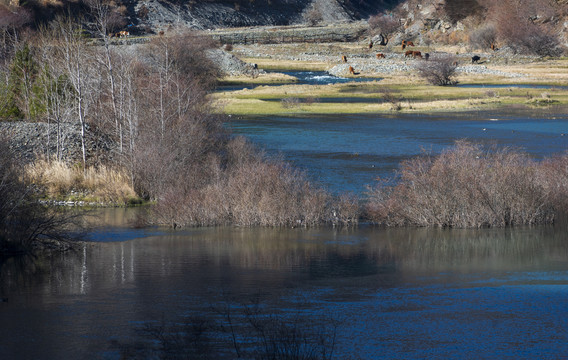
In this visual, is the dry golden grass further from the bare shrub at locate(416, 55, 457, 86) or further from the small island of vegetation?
the bare shrub at locate(416, 55, 457, 86)

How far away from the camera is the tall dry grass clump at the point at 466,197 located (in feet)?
71.4

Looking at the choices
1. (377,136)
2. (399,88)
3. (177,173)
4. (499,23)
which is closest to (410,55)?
(499,23)

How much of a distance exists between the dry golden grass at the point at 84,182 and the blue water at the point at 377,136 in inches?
270

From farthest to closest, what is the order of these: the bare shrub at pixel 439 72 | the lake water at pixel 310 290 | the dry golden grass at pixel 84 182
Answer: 1. the bare shrub at pixel 439 72
2. the dry golden grass at pixel 84 182
3. the lake water at pixel 310 290

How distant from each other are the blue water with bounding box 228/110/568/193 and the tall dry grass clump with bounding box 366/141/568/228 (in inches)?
142

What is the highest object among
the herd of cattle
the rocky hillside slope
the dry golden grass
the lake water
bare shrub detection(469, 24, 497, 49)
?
the rocky hillside slope

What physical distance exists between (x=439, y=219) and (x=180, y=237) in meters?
7.26

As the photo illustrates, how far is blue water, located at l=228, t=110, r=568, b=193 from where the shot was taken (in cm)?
3092

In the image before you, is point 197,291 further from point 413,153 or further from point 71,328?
point 413,153

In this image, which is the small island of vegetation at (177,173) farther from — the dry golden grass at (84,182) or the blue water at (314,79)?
the blue water at (314,79)

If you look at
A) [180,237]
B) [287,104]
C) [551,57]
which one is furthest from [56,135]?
[551,57]

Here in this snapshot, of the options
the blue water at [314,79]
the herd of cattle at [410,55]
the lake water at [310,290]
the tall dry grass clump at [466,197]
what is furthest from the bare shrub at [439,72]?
the lake water at [310,290]

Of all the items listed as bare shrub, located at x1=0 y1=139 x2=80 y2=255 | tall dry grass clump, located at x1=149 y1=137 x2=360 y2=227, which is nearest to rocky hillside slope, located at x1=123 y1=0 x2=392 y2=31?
tall dry grass clump, located at x1=149 y1=137 x2=360 y2=227

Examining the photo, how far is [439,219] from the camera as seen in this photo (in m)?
22.0
